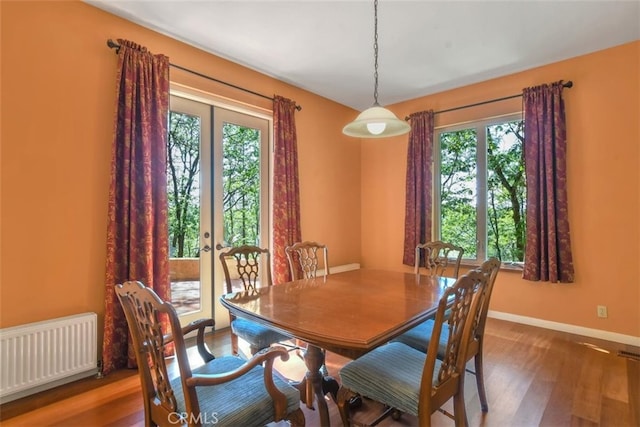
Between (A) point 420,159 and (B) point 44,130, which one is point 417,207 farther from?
(B) point 44,130

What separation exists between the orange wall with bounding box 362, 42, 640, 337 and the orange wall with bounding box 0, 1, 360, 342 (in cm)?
398

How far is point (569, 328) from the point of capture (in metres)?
3.31

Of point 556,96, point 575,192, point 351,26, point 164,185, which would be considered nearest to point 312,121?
point 351,26

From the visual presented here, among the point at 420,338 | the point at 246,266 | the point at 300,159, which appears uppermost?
the point at 300,159

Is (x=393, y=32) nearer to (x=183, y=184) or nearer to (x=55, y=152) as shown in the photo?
(x=183, y=184)

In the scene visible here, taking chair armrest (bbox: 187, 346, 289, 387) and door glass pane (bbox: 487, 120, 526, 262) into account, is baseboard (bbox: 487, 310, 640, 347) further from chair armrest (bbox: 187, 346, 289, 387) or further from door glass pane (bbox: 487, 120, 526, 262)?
chair armrest (bbox: 187, 346, 289, 387)

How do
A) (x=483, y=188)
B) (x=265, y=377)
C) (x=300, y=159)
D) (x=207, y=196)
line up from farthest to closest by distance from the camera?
(x=300, y=159) < (x=483, y=188) < (x=207, y=196) < (x=265, y=377)

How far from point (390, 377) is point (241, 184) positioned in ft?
8.54

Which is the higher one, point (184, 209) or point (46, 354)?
point (184, 209)

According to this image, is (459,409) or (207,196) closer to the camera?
(459,409)

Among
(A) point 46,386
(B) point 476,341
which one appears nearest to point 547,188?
(B) point 476,341

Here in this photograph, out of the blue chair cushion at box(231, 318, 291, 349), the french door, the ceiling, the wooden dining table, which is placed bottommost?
the blue chair cushion at box(231, 318, 291, 349)

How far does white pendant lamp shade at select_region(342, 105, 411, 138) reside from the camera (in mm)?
2066

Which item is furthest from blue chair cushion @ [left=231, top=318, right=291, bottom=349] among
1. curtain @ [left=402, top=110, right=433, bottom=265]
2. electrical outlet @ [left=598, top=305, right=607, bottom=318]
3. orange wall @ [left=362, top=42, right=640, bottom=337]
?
electrical outlet @ [left=598, top=305, right=607, bottom=318]
